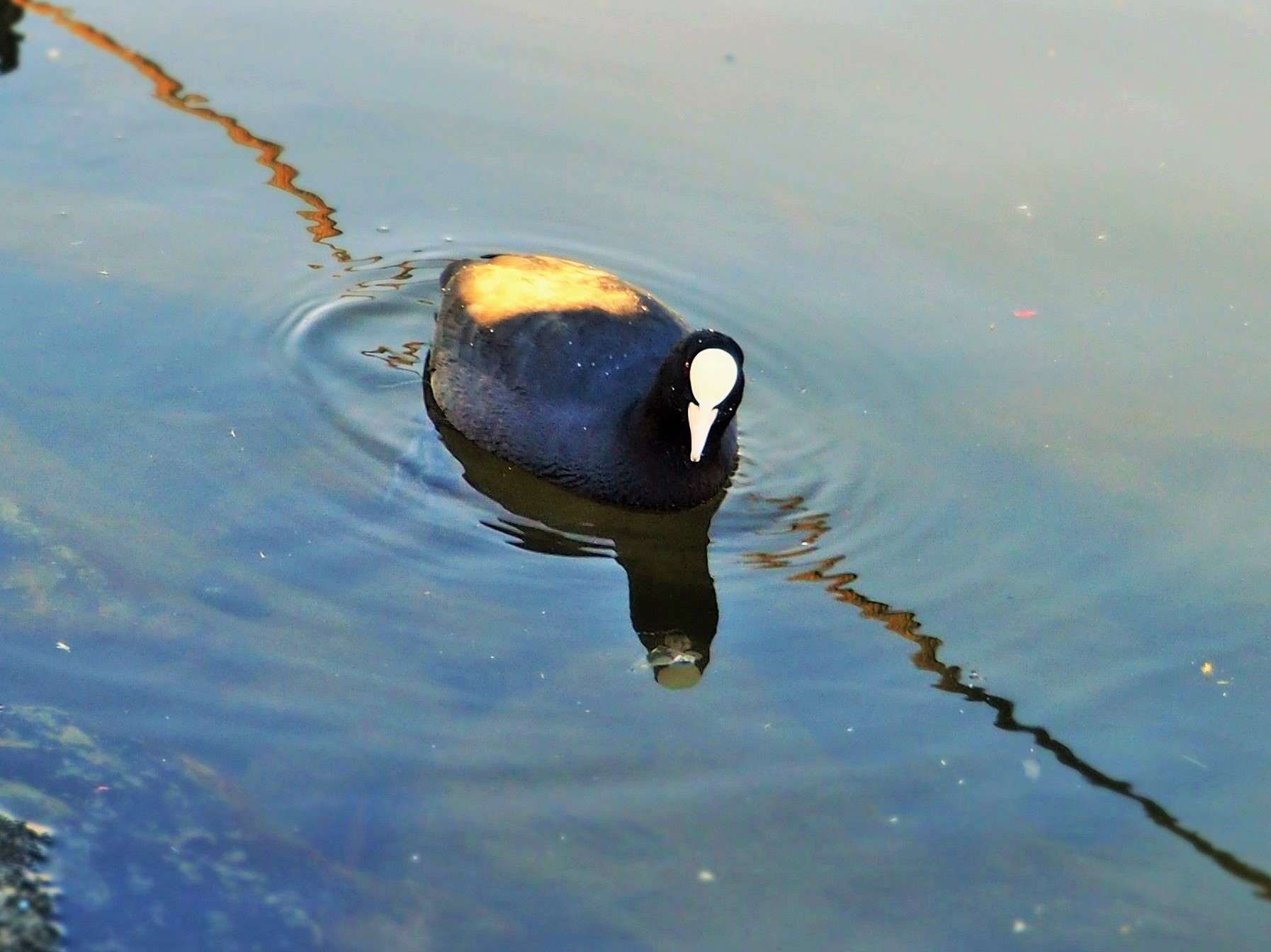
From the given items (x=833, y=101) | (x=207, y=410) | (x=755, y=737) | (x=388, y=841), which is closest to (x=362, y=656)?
(x=388, y=841)

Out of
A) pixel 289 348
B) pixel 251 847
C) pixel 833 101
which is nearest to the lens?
pixel 251 847

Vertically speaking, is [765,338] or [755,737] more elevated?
[765,338]

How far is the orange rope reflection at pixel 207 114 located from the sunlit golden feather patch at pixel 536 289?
0.94m

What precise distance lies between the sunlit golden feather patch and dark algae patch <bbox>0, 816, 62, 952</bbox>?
110 inches

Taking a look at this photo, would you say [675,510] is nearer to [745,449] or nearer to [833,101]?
[745,449]

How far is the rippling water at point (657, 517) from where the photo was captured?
13.0 ft

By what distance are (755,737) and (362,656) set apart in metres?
1.15

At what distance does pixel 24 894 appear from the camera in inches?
136

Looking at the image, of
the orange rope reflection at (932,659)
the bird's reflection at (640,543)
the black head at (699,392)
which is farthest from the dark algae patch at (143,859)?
the black head at (699,392)

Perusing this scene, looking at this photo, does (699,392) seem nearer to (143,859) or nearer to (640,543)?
(640,543)

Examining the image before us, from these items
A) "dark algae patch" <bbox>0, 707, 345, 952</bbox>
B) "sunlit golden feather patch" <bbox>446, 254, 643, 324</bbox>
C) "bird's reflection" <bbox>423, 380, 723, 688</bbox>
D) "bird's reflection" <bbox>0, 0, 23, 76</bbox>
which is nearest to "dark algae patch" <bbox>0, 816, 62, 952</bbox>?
"dark algae patch" <bbox>0, 707, 345, 952</bbox>

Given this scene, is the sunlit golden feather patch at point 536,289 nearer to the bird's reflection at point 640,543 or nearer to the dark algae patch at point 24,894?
the bird's reflection at point 640,543

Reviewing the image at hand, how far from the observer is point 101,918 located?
347 centimetres

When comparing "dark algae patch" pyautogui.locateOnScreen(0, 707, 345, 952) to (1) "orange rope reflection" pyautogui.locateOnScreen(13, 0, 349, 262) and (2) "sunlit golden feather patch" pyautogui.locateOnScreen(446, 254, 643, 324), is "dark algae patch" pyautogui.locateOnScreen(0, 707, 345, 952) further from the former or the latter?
(1) "orange rope reflection" pyautogui.locateOnScreen(13, 0, 349, 262)
